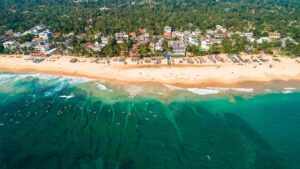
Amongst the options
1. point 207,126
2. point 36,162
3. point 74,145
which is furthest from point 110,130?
point 207,126

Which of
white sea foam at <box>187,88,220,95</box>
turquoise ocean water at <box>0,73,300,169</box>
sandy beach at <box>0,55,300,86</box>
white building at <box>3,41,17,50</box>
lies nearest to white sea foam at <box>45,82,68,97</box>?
turquoise ocean water at <box>0,73,300,169</box>

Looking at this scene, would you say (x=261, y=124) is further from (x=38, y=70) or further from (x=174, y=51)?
(x=38, y=70)

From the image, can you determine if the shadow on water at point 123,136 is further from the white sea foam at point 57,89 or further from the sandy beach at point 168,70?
the sandy beach at point 168,70

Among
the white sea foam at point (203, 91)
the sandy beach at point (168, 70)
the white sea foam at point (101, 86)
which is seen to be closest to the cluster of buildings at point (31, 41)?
the sandy beach at point (168, 70)

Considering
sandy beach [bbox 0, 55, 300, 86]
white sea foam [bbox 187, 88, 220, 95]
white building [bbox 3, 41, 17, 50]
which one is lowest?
white sea foam [bbox 187, 88, 220, 95]

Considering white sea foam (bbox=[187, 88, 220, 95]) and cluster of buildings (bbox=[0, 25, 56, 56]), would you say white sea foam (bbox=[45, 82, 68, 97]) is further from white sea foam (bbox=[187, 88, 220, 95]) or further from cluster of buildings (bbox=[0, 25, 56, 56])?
white sea foam (bbox=[187, 88, 220, 95])

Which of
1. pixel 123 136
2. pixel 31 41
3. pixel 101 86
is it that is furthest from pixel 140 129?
pixel 31 41
